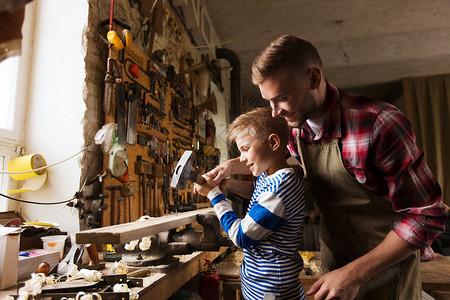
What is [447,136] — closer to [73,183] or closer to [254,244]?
[254,244]

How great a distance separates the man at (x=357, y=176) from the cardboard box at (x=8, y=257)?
1.23 metres

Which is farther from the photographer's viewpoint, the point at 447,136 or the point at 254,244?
the point at 447,136

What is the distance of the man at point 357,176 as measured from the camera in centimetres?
107

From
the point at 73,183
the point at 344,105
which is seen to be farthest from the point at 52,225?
the point at 344,105

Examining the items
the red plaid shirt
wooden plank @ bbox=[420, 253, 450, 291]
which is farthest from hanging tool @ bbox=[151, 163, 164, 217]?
wooden plank @ bbox=[420, 253, 450, 291]

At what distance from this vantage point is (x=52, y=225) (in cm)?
187

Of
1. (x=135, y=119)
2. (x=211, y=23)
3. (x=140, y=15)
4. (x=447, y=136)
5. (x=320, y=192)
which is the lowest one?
(x=320, y=192)

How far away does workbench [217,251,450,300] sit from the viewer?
2.11 meters

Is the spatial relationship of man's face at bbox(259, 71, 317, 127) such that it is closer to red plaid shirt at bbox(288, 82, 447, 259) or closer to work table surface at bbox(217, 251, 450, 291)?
red plaid shirt at bbox(288, 82, 447, 259)

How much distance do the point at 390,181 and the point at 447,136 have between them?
671 centimetres

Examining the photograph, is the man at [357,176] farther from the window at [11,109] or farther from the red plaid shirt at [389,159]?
the window at [11,109]

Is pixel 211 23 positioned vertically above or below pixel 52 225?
above

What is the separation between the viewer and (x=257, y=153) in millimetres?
1475

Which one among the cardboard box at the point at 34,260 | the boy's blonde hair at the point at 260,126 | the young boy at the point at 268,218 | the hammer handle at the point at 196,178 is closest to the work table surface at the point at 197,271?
the cardboard box at the point at 34,260
